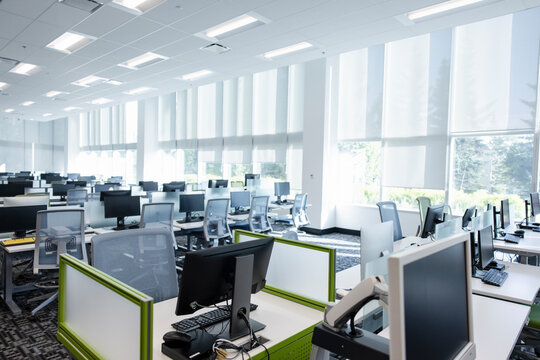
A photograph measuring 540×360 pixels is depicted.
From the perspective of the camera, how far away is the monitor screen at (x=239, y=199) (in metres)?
6.75

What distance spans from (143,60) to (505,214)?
6.49 metres

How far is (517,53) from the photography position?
571 cm

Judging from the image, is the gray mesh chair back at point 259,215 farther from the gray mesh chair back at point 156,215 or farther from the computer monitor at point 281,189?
the computer monitor at point 281,189

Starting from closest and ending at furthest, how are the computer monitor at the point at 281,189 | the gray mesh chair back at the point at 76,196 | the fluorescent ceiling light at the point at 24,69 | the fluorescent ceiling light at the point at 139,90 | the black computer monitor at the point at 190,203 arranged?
the black computer monitor at the point at 190,203, the gray mesh chair back at the point at 76,196, the fluorescent ceiling light at the point at 24,69, the computer monitor at the point at 281,189, the fluorescent ceiling light at the point at 139,90

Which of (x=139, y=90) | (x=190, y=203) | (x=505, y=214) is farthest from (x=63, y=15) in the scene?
(x=505, y=214)

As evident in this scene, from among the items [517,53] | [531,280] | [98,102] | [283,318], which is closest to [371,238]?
[283,318]

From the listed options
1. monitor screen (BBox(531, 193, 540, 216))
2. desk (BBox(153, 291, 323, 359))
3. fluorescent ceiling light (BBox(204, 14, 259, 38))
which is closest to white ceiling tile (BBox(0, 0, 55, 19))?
fluorescent ceiling light (BBox(204, 14, 259, 38))

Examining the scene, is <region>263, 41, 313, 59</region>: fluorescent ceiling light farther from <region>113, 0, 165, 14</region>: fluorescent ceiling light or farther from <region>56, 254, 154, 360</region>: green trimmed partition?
<region>56, 254, 154, 360</region>: green trimmed partition

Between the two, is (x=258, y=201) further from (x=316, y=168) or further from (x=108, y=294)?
(x=108, y=294)

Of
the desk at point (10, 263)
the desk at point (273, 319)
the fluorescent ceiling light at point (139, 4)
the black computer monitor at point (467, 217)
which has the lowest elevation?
the desk at point (10, 263)

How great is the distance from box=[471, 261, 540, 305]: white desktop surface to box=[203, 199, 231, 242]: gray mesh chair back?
352 cm

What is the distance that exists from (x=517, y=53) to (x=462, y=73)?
83 centimetres

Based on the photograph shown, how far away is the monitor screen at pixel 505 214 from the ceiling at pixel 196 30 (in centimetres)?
238

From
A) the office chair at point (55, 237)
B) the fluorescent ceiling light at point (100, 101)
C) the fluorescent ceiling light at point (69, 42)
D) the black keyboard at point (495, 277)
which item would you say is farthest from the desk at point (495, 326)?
the fluorescent ceiling light at point (100, 101)
